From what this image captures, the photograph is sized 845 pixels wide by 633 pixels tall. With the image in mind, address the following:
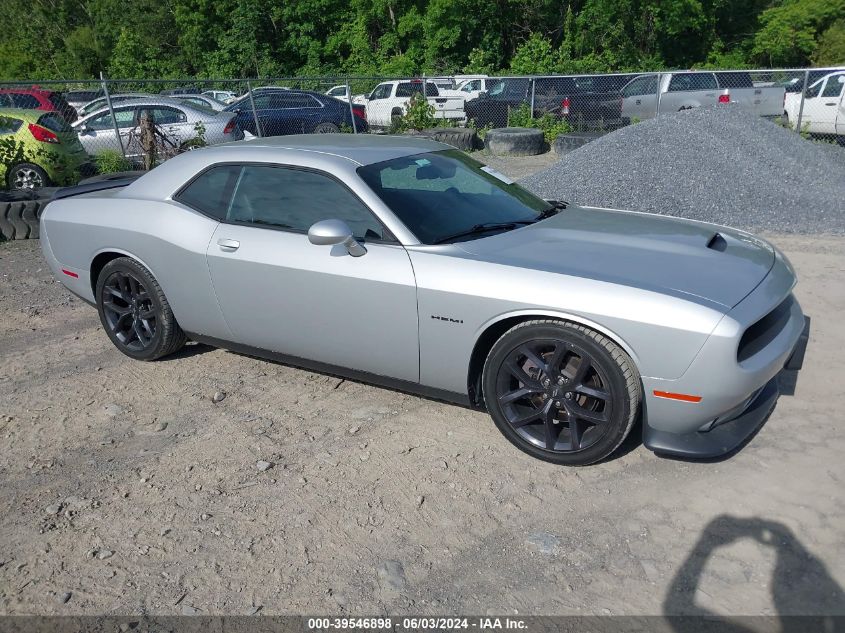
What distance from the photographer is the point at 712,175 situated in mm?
8906

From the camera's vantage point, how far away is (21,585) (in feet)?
9.55

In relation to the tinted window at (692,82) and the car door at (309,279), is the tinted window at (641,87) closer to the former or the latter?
the tinted window at (692,82)

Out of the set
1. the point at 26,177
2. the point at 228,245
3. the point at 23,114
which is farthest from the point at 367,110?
the point at 228,245

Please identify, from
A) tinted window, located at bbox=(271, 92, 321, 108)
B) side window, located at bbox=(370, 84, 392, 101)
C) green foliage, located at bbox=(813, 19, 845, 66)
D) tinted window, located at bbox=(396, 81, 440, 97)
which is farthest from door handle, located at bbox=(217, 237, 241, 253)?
green foliage, located at bbox=(813, 19, 845, 66)

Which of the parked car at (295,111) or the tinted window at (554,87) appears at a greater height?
the tinted window at (554,87)

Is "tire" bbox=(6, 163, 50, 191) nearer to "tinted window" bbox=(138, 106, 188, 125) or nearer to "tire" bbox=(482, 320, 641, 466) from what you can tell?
"tinted window" bbox=(138, 106, 188, 125)

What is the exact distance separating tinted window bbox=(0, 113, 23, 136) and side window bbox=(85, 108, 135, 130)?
3.11m

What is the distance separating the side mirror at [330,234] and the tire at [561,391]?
3.22 feet

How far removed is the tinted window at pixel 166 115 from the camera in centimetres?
1431

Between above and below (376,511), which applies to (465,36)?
below

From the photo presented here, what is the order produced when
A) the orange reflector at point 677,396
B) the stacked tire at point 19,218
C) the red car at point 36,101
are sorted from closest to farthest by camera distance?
the orange reflector at point 677,396
the stacked tire at point 19,218
the red car at point 36,101

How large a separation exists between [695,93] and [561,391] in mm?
15954

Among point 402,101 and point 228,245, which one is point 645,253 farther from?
point 402,101

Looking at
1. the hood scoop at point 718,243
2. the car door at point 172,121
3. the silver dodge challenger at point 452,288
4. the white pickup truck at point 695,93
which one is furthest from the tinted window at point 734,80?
the hood scoop at point 718,243
